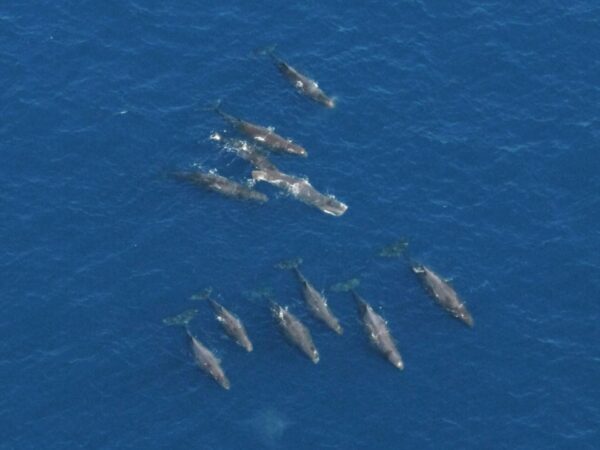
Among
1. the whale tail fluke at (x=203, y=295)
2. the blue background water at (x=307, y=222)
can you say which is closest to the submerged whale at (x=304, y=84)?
the blue background water at (x=307, y=222)

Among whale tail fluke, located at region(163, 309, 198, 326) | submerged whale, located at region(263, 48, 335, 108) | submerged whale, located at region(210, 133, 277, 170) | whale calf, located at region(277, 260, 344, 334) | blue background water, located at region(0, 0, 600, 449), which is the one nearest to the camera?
blue background water, located at region(0, 0, 600, 449)

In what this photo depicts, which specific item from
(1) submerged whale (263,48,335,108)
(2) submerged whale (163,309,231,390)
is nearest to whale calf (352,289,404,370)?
(2) submerged whale (163,309,231,390)

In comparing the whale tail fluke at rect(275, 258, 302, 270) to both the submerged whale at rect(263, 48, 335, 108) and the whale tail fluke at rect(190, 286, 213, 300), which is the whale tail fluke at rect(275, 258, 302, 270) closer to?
the whale tail fluke at rect(190, 286, 213, 300)

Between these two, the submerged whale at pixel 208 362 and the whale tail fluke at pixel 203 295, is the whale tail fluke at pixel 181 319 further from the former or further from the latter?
the whale tail fluke at pixel 203 295

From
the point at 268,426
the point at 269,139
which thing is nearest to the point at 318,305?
the point at 268,426

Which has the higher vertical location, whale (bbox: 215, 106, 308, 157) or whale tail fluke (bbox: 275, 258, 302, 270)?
whale (bbox: 215, 106, 308, 157)

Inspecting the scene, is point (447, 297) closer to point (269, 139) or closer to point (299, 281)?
point (299, 281)
